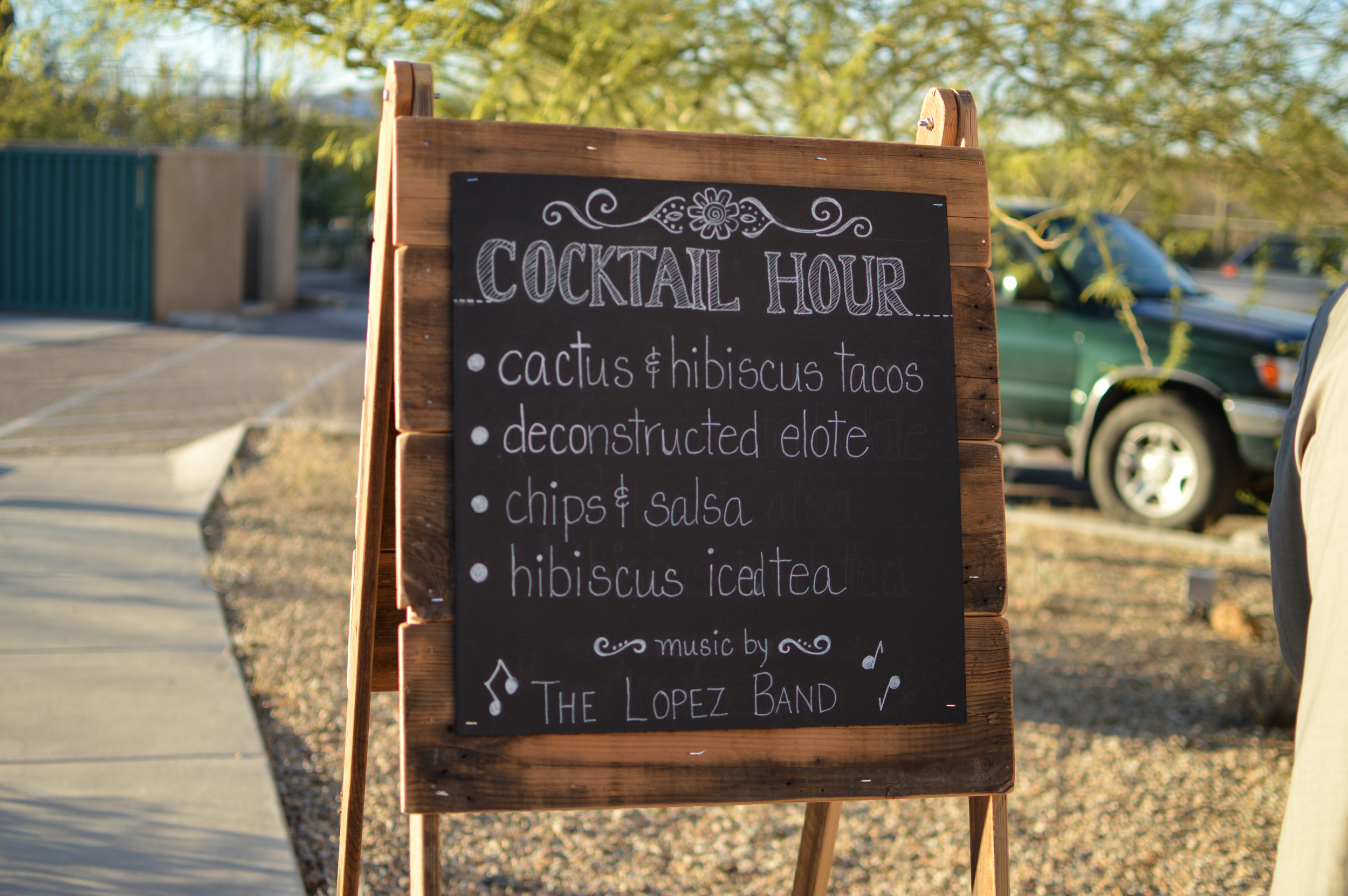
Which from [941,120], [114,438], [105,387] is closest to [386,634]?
[941,120]

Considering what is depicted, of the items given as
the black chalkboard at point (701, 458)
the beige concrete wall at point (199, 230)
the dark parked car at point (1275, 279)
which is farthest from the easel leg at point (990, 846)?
the beige concrete wall at point (199, 230)

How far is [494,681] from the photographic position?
6.94ft

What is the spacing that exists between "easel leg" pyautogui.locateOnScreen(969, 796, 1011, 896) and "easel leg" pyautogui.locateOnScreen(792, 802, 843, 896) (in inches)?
13.2

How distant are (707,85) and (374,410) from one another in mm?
2586

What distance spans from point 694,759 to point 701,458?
0.58 m

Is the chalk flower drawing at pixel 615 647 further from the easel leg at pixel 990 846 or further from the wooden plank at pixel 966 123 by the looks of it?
the wooden plank at pixel 966 123

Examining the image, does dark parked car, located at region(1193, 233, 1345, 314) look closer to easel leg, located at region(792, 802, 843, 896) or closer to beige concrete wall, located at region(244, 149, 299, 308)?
easel leg, located at region(792, 802, 843, 896)

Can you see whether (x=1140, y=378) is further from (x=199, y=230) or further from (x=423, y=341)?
(x=199, y=230)

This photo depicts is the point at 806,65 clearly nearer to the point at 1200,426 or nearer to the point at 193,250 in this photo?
the point at 1200,426

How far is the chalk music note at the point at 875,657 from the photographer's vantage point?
7.47 ft

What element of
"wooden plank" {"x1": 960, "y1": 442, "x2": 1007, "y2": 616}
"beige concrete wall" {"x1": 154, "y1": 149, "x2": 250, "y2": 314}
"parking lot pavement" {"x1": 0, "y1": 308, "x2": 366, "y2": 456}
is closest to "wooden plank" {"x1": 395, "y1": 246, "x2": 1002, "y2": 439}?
"wooden plank" {"x1": 960, "y1": 442, "x2": 1007, "y2": 616}

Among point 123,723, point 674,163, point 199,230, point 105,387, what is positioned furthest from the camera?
point 199,230

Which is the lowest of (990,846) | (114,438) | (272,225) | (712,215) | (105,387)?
(114,438)

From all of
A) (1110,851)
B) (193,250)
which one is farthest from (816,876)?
(193,250)
